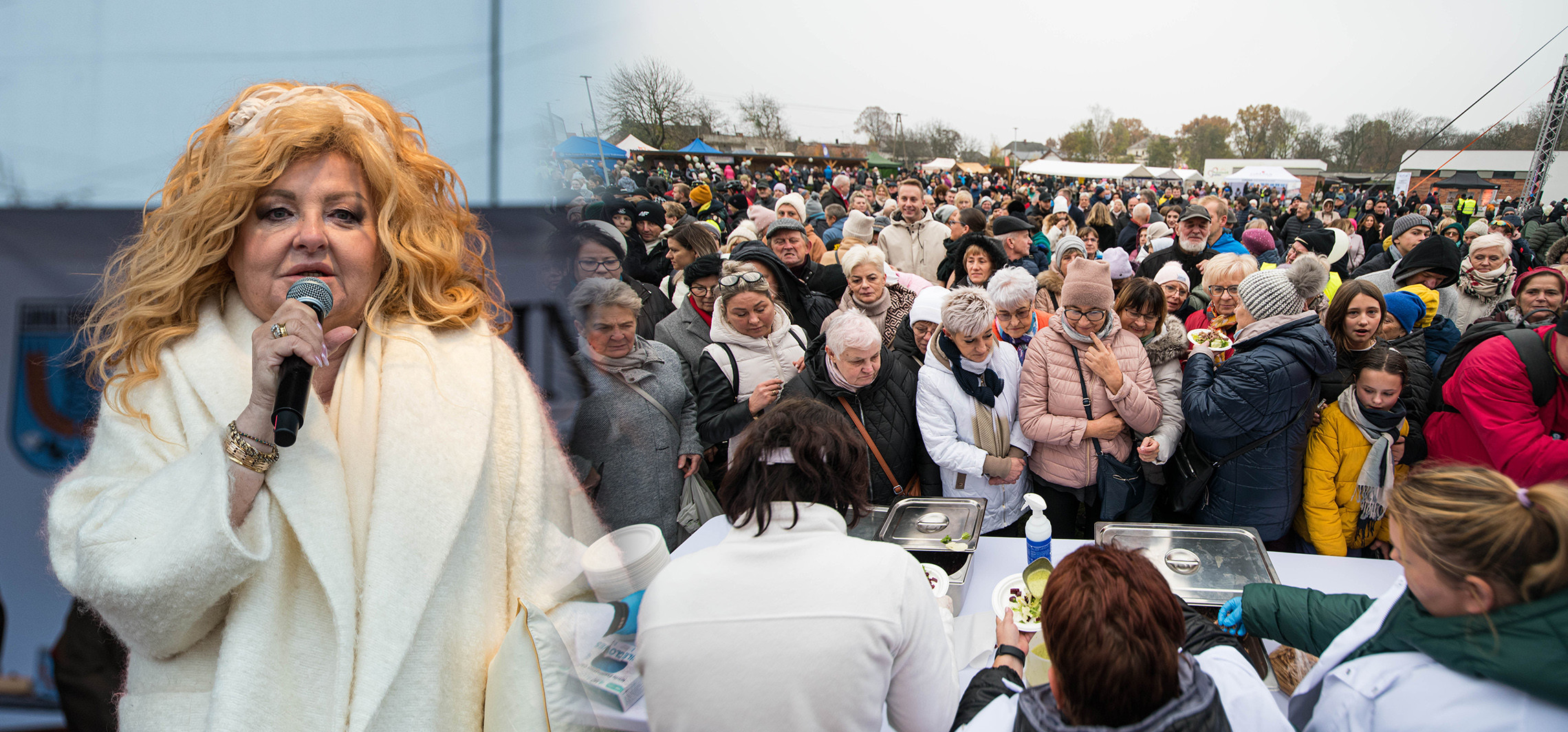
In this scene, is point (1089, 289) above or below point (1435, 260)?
below

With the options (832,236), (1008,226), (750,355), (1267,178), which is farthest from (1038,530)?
→ (1267,178)

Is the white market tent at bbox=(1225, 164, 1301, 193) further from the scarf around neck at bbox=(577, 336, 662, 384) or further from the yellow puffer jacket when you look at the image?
the scarf around neck at bbox=(577, 336, 662, 384)

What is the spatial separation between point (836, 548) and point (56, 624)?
1.76 metres

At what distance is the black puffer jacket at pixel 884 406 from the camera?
2.59 m

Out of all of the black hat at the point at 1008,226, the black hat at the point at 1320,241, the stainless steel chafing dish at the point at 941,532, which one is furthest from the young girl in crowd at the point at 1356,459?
the black hat at the point at 1320,241

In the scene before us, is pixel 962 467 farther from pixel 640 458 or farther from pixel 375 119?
pixel 375 119

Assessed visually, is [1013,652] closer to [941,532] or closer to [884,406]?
[941,532]

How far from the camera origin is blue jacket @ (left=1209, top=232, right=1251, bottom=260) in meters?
5.12

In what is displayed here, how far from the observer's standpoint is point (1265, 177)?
3030cm

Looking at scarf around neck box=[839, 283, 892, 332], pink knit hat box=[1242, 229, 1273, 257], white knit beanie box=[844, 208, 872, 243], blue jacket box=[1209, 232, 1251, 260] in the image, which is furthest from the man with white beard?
scarf around neck box=[839, 283, 892, 332]

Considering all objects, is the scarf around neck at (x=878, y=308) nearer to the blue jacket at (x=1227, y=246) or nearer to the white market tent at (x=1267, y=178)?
the blue jacket at (x=1227, y=246)

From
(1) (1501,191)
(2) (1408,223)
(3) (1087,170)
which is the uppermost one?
(3) (1087,170)

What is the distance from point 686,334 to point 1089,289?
1734 millimetres

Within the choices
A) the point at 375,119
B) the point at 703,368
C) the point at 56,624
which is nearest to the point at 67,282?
the point at 56,624
